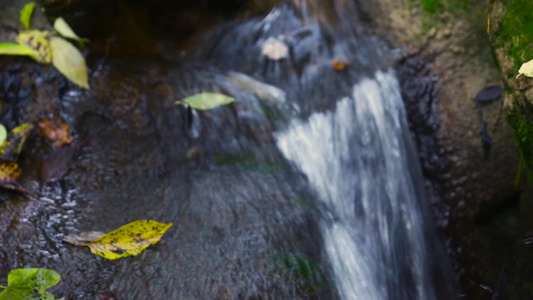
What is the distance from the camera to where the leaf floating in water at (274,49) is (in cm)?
344

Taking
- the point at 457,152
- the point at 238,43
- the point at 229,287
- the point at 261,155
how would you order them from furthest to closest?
the point at 238,43, the point at 457,152, the point at 261,155, the point at 229,287

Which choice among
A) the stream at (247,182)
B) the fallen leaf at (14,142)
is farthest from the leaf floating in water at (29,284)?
the fallen leaf at (14,142)

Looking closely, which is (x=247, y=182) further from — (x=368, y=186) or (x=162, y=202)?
(x=368, y=186)

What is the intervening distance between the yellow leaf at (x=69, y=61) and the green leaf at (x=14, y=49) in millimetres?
128

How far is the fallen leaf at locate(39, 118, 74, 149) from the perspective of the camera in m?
2.35

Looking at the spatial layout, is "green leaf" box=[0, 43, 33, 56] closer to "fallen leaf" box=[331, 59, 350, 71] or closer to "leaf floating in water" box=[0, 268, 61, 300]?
"leaf floating in water" box=[0, 268, 61, 300]

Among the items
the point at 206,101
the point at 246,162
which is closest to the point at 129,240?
the point at 246,162

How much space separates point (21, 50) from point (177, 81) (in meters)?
0.83

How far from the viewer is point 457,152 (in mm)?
2754

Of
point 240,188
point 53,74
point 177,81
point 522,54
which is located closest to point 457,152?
point 522,54

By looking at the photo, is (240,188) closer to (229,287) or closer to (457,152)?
(229,287)

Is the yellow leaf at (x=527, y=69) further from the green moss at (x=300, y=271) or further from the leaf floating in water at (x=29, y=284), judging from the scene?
the leaf floating in water at (x=29, y=284)

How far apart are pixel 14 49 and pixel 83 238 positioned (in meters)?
1.23

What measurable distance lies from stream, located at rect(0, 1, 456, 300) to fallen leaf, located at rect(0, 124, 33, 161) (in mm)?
50
